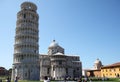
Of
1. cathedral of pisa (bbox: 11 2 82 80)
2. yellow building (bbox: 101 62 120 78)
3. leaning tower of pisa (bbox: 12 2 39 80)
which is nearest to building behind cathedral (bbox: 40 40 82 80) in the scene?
cathedral of pisa (bbox: 11 2 82 80)

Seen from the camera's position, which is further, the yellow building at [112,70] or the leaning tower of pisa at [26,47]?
the yellow building at [112,70]

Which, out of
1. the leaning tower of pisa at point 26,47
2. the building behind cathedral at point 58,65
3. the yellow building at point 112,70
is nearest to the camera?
the leaning tower of pisa at point 26,47

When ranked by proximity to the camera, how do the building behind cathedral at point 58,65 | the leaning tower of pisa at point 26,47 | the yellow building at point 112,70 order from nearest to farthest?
the leaning tower of pisa at point 26,47, the yellow building at point 112,70, the building behind cathedral at point 58,65

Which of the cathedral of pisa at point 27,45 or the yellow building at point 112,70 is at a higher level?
the cathedral of pisa at point 27,45

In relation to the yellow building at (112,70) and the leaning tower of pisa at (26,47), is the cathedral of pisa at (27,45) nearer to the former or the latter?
the leaning tower of pisa at (26,47)

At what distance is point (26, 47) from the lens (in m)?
62.2

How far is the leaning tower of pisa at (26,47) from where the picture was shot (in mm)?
61062

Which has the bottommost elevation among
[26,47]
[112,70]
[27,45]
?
[112,70]

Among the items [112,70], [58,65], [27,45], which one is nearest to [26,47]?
[27,45]

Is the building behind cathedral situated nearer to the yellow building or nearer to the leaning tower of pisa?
the yellow building

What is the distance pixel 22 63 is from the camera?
200 ft

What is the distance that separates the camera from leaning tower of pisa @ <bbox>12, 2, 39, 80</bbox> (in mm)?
61062

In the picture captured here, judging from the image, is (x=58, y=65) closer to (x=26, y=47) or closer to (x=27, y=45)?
(x=26, y=47)

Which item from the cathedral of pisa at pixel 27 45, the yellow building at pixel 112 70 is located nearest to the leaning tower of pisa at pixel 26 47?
the cathedral of pisa at pixel 27 45
